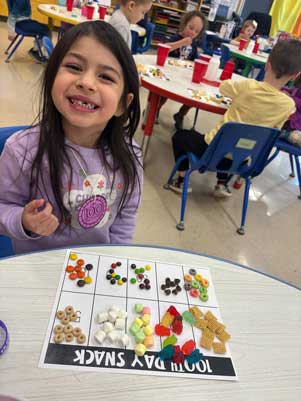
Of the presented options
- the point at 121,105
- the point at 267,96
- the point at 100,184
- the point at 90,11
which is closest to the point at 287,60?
the point at 267,96

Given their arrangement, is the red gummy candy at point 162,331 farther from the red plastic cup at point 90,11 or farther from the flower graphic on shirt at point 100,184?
the red plastic cup at point 90,11

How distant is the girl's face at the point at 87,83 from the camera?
72 cm

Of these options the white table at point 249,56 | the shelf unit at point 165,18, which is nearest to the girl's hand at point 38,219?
the white table at point 249,56

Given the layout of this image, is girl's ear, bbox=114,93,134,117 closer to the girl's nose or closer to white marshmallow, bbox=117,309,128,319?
the girl's nose

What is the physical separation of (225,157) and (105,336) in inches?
57.8

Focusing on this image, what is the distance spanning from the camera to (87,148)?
866 mm

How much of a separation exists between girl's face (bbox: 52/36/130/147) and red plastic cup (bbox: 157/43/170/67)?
1652 millimetres

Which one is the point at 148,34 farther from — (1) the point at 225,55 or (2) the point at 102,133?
(2) the point at 102,133

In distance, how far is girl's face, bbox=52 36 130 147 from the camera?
→ 722 millimetres

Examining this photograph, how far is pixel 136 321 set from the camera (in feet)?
1.88

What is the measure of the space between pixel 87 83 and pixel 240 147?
3.67ft

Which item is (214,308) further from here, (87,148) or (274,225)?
(274,225)

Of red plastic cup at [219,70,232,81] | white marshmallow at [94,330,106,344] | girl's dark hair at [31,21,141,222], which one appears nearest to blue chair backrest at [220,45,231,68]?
red plastic cup at [219,70,232,81]

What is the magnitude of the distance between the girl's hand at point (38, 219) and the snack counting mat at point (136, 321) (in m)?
0.08
